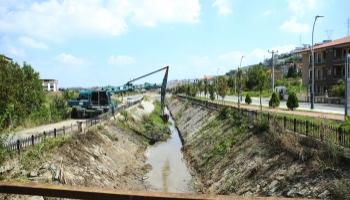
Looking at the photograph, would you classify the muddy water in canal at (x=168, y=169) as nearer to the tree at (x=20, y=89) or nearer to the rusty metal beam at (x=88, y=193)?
the tree at (x=20, y=89)

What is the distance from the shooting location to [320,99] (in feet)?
204

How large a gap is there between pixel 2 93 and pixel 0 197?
92.4ft

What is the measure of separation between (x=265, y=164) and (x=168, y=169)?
12940 millimetres

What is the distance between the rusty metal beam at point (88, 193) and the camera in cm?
396

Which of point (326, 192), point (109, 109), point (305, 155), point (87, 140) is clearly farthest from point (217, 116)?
point (326, 192)

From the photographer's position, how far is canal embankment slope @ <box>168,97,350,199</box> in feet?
49.4

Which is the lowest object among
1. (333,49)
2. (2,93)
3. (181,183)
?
(181,183)

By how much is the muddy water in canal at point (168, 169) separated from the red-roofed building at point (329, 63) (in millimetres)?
33925

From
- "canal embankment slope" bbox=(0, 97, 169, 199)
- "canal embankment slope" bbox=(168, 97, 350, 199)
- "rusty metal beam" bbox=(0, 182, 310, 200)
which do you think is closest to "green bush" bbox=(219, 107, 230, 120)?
"canal embankment slope" bbox=(168, 97, 350, 199)

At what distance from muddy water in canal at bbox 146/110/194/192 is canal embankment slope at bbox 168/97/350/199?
0.75 meters

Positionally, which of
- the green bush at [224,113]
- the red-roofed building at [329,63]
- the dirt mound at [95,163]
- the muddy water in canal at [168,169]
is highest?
the red-roofed building at [329,63]

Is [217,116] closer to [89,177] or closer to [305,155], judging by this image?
[89,177]

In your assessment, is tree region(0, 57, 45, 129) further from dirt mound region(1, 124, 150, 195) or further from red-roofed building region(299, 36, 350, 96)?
red-roofed building region(299, 36, 350, 96)

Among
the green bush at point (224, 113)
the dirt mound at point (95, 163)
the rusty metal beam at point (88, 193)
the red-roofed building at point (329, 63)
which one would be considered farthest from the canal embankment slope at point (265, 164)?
the red-roofed building at point (329, 63)
